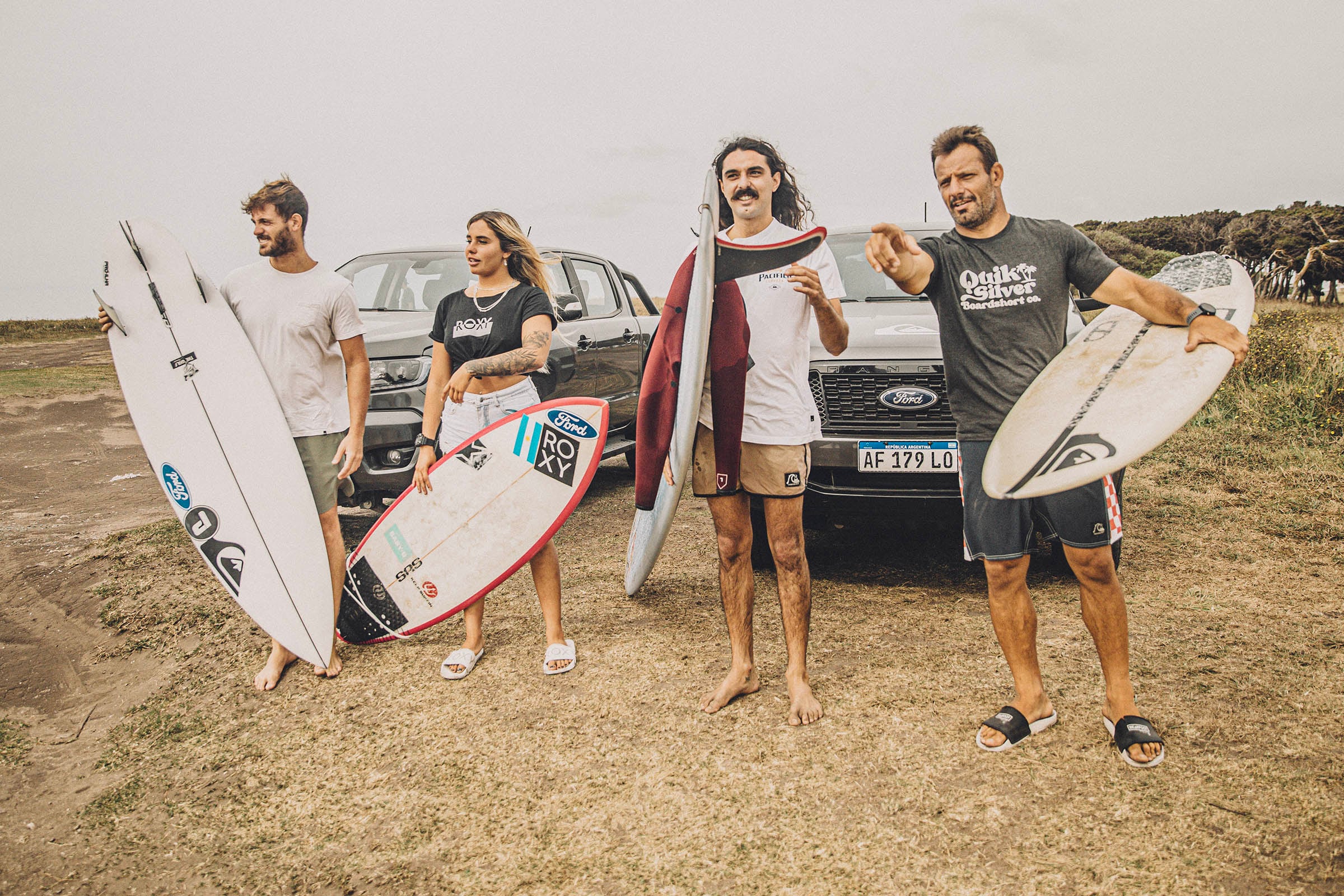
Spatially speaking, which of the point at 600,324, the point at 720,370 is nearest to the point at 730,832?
A: the point at 720,370

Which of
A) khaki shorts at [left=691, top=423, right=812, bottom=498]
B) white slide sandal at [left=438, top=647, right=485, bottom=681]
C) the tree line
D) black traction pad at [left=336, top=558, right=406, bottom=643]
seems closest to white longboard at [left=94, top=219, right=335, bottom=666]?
black traction pad at [left=336, top=558, right=406, bottom=643]

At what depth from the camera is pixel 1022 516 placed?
2449mm

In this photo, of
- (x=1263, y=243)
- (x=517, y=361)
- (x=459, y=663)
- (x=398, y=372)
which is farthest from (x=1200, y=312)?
(x=1263, y=243)

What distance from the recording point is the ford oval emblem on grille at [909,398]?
3.61 m

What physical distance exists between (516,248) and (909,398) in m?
1.85

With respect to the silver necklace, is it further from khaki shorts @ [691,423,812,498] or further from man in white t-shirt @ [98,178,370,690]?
khaki shorts @ [691,423,812,498]

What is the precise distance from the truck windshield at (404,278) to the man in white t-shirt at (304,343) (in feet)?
6.68

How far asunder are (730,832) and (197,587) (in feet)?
11.2

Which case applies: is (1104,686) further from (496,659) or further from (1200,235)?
(1200,235)

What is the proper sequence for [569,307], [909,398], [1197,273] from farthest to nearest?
[569,307] < [909,398] < [1197,273]

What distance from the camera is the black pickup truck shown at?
442 centimetres

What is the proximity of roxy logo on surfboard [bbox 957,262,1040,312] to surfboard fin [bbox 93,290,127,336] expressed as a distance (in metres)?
3.41

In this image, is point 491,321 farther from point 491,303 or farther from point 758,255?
point 758,255

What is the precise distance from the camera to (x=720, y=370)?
259 centimetres
